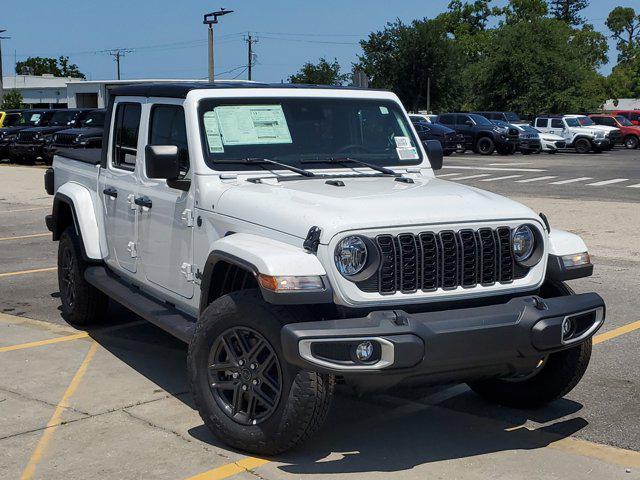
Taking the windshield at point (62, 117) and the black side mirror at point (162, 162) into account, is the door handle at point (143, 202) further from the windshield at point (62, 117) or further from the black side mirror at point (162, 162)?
the windshield at point (62, 117)

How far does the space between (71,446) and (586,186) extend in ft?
65.3

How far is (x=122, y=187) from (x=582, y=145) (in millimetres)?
36108

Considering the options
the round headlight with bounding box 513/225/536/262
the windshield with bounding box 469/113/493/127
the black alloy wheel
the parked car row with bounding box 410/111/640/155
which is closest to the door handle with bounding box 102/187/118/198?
the black alloy wheel

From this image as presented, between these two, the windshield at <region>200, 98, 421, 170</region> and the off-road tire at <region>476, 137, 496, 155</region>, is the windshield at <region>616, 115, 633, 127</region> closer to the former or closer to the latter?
the off-road tire at <region>476, 137, 496, 155</region>

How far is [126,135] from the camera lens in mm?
6867

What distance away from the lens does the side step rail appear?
5.61 meters

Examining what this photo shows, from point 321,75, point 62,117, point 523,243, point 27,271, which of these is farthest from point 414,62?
point 523,243

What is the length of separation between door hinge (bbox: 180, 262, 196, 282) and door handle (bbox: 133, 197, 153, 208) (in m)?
0.66

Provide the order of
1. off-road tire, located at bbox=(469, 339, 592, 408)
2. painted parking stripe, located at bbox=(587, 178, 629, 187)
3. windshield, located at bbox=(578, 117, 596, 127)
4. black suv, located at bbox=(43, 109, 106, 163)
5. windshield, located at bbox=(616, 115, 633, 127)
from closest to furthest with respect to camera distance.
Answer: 1. off-road tire, located at bbox=(469, 339, 592, 408)
2. painted parking stripe, located at bbox=(587, 178, 629, 187)
3. black suv, located at bbox=(43, 109, 106, 163)
4. windshield, located at bbox=(578, 117, 596, 127)
5. windshield, located at bbox=(616, 115, 633, 127)

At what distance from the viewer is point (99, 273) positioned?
7.10 m

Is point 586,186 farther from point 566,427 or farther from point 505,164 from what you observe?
point 566,427

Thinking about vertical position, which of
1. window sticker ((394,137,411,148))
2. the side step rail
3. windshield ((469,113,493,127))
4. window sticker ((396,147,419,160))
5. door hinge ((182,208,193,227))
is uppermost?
window sticker ((394,137,411,148))

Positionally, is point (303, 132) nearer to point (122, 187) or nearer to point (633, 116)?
point (122, 187)

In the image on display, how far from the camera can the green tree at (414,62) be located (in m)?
73.2
